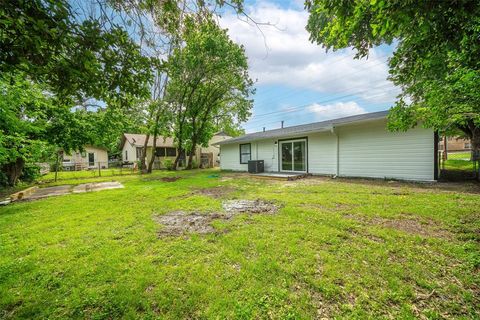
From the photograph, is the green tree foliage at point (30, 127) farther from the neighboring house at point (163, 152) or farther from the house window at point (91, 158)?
the house window at point (91, 158)

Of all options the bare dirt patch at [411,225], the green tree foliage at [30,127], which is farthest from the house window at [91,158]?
the bare dirt patch at [411,225]

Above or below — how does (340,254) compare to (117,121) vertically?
below

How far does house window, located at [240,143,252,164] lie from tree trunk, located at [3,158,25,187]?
38.6ft

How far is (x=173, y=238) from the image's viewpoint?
337cm

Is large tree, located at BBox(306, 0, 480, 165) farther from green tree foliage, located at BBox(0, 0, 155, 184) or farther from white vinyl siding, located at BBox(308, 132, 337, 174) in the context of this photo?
white vinyl siding, located at BBox(308, 132, 337, 174)

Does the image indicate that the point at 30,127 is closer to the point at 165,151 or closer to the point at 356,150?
the point at 356,150

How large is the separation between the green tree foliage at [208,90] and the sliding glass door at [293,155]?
6865 millimetres

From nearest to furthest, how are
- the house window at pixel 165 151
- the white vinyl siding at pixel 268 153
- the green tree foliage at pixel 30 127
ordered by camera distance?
the green tree foliage at pixel 30 127 → the white vinyl siding at pixel 268 153 → the house window at pixel 165 151

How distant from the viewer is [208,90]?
16266 mm

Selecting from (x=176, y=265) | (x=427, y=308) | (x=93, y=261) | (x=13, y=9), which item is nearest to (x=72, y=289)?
(x=93, y=261)

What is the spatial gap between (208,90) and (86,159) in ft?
60.8

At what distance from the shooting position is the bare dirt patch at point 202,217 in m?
3.70

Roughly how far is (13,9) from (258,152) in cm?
1241

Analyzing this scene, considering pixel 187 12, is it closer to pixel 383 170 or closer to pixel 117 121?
pixel 383 170
